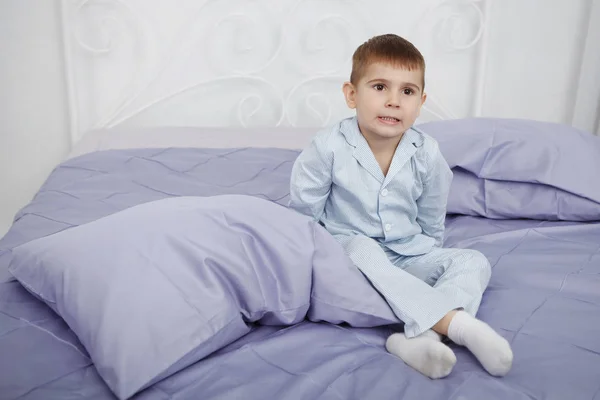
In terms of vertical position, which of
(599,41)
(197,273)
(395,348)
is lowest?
(395,348)

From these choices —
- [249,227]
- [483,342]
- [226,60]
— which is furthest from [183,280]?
[226,60]

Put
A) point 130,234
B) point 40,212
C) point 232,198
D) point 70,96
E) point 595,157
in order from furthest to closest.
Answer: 1. point 70,96
2. point 595,157
3. point 40,212
4. point 232,198
5. point 130,234

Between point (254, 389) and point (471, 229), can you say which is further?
point (471, 229)

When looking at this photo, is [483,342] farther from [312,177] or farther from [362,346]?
[312,177]

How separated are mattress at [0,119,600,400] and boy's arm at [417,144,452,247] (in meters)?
0.14

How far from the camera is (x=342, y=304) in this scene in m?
1.11

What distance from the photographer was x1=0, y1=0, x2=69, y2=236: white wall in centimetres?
229

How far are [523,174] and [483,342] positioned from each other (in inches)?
32.0

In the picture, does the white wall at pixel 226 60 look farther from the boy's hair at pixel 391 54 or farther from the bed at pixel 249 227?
the boy's hair at pixel 391 54

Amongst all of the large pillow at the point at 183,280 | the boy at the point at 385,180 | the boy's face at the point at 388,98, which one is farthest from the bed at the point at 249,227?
the boy's face at the point at 388,98

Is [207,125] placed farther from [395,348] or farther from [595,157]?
[395,348]

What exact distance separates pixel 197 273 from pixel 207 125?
1527 mm

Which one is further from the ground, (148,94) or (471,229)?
(148,94)

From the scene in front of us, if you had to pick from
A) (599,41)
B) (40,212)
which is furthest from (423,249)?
Result: (599,41)
